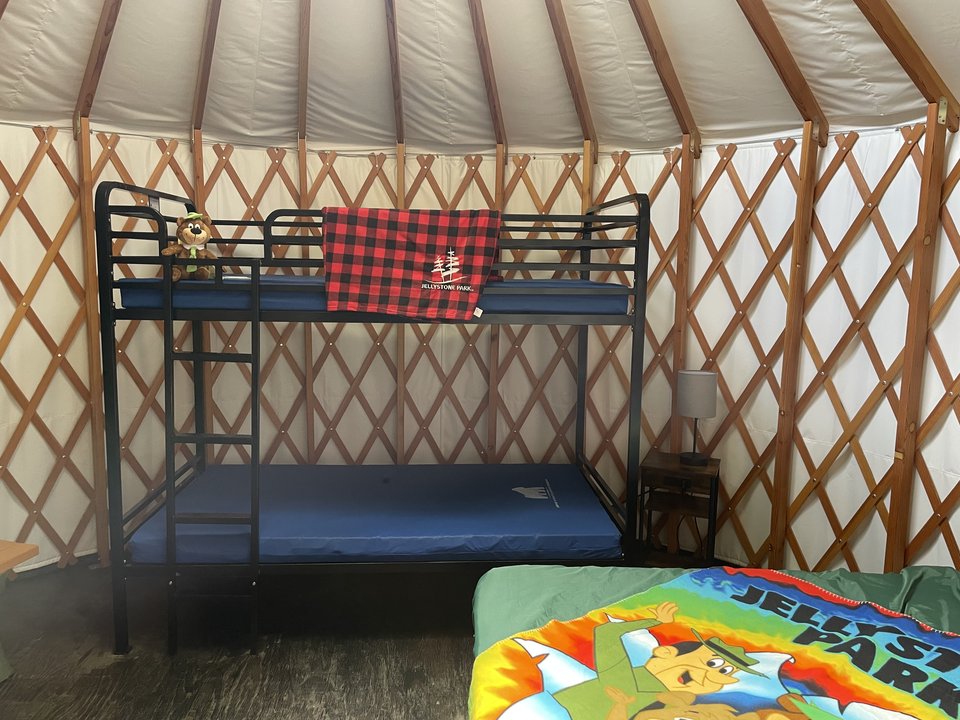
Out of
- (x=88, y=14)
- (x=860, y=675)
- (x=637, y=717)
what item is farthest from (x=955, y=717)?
(x=88, y=14)

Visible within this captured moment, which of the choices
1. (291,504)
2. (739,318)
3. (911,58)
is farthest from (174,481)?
(911,58)

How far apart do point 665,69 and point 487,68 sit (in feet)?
2.75

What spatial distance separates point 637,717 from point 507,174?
2.97 m

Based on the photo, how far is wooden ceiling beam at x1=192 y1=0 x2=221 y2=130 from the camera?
3.02 m

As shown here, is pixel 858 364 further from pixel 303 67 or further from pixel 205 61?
pixel 205 61

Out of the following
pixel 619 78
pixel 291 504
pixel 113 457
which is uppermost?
pixel 619 78

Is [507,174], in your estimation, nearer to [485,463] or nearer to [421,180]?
[421,180]

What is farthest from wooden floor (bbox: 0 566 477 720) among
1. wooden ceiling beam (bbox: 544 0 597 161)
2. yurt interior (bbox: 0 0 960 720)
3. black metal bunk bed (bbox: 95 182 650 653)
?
wooden ceiling beam (bbox: 544 0 597 161)

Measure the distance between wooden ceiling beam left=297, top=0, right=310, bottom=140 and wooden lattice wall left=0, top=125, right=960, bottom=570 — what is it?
21 cm

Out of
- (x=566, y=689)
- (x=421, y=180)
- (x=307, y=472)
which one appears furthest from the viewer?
(x=421, y=180)

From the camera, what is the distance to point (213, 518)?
267 centimetres

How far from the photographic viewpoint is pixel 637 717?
4.86 ft

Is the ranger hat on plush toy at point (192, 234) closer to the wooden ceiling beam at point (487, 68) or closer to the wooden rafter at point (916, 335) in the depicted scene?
the wooden ceiling beam at point (487, 68)

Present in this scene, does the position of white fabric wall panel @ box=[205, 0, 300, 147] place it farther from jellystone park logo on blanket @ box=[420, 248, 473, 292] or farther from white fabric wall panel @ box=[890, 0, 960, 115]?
white fabric wall panel @ box=[890, 0, 960, 115]
